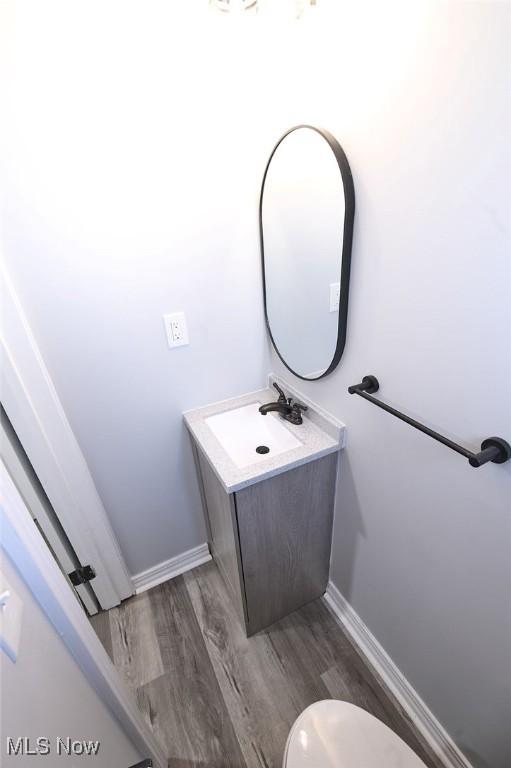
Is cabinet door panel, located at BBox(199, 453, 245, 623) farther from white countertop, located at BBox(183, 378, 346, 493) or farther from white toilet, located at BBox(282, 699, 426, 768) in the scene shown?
white toilet, located at BBox(282, 699, 426, 768)

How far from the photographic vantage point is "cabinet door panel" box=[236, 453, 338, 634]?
45.0 inches

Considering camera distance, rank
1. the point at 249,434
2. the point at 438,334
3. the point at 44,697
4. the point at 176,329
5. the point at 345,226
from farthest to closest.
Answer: the point at 249,434, the point at 176,329, the point at 345,226, the point at 438,334, the point at 44,697

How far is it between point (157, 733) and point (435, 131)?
6.45ft

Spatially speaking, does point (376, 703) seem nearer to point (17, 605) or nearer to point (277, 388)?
point (277, 388)

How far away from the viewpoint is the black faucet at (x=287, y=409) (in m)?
1.31

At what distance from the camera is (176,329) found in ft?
4.06

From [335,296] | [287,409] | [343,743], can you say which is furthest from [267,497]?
[335,296]

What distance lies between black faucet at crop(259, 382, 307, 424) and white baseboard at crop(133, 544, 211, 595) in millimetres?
905

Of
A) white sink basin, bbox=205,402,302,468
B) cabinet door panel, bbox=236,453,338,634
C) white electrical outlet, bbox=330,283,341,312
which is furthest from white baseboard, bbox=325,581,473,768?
white electrical outlet, bbox=330,283,341,312

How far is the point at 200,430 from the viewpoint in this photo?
1.31m

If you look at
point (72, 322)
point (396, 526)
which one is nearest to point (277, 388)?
point (396, 526)

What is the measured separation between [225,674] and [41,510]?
975mm

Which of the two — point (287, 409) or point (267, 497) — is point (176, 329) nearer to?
point (287, 409)

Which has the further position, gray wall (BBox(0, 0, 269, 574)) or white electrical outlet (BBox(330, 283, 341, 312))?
white electrical outlet (BBox(330, 283, 341, 312))
